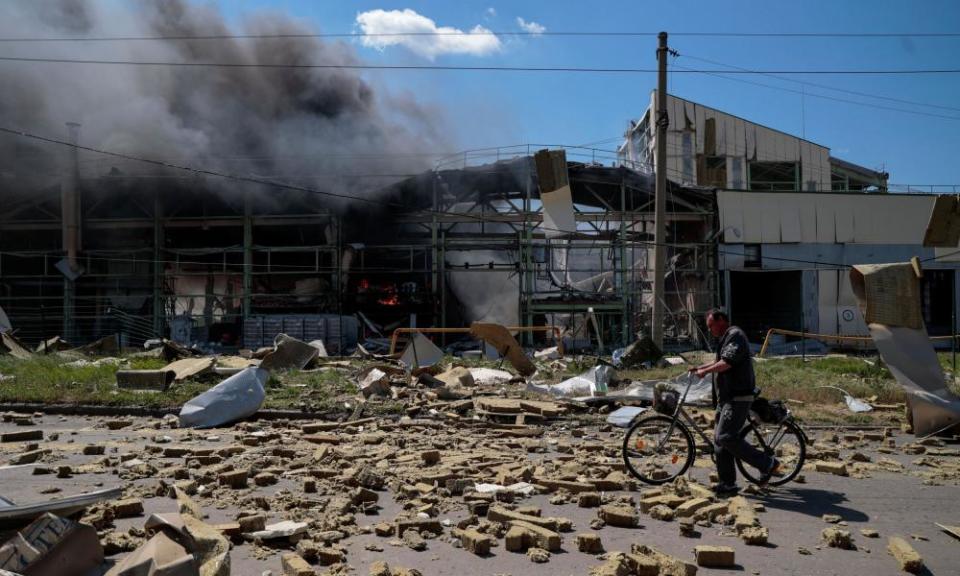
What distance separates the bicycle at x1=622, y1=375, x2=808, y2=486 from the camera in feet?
20.8

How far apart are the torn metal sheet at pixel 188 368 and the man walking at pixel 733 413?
1017 cm

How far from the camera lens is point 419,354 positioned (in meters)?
13.8

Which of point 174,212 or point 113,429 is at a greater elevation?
point 174,212

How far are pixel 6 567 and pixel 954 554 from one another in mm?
5544

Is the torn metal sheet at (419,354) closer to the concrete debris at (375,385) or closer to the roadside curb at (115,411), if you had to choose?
the concrete debris at (375,385)

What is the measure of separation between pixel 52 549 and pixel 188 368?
1037cm

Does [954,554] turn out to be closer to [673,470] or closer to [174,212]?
[673,470]

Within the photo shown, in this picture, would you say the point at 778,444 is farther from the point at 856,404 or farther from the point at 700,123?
the point at 700,123

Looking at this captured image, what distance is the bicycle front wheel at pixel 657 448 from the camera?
21.4ft

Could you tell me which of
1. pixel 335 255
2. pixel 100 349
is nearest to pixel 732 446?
pixel 100 349

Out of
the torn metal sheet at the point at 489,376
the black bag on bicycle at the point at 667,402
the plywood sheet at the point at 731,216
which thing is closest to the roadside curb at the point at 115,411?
the torn metal sheet at the point at 489,376

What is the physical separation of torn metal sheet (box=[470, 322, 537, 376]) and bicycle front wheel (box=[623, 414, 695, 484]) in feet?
24.6

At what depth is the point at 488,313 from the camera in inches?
1078

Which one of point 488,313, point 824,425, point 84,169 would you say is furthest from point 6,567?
point 84,169
